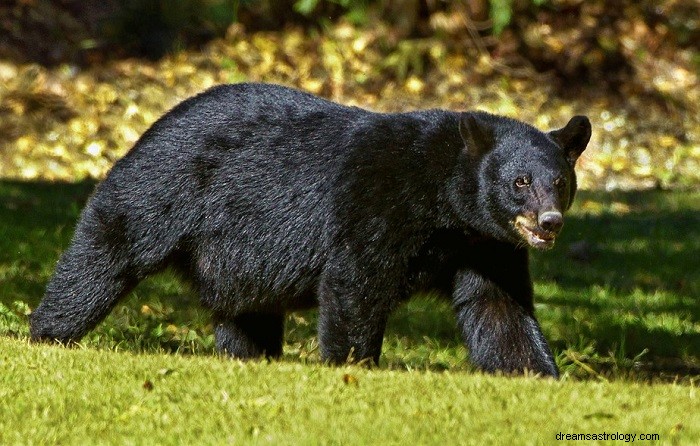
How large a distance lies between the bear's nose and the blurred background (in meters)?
8.36

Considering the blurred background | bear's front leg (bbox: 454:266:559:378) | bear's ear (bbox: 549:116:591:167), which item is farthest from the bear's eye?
the blurred background

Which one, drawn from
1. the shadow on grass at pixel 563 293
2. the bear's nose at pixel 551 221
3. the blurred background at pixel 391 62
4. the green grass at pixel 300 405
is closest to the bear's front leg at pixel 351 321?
the green grass at pixel 300 405

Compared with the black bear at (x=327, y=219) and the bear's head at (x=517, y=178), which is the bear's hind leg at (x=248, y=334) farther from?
the bear's head at (x=517, y=178)

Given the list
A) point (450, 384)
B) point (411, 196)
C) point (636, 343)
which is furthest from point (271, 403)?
point (636, 343)

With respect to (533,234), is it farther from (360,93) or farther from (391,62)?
(391,62)

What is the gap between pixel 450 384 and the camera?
5684 millimetres

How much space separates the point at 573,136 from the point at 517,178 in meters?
0.46

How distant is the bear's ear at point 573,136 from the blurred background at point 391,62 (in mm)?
7852

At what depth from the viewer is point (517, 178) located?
21.4 feet

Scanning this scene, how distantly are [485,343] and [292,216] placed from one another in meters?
1.26

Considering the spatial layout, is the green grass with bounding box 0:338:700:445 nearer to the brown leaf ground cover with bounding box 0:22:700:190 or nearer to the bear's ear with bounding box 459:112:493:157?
the bear's ear with bounding box 459:112:493:157

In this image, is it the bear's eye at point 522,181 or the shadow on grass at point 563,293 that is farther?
the shadow on grass at point 563,293

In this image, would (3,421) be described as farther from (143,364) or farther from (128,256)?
(128,256)

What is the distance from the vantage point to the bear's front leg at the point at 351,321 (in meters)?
6.54
